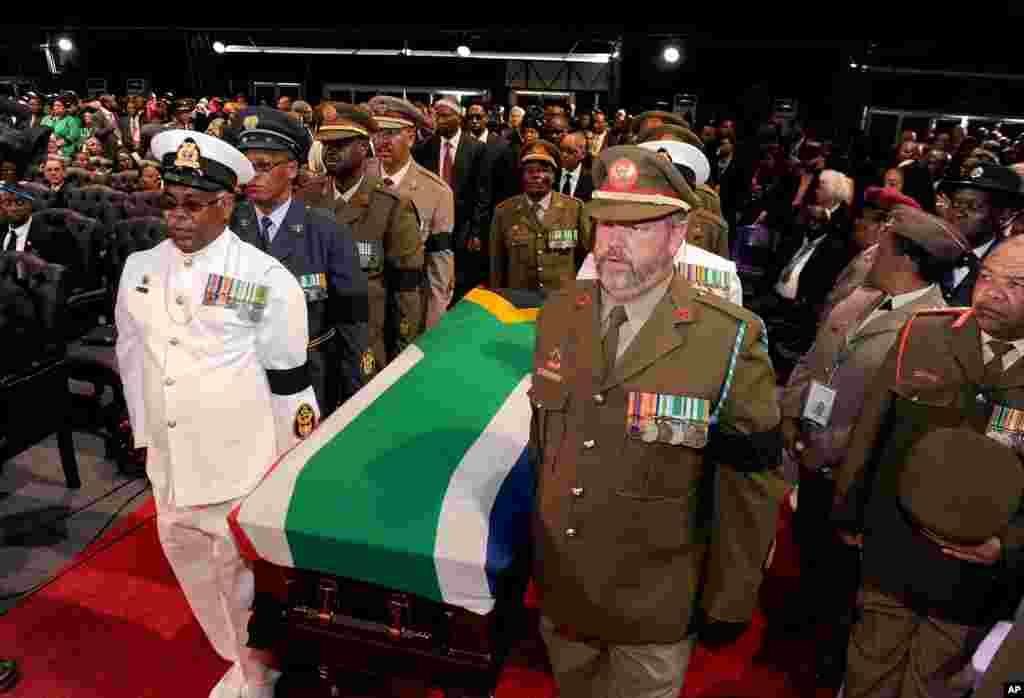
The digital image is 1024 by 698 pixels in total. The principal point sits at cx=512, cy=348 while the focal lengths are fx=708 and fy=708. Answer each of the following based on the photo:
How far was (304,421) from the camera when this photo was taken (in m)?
2.22

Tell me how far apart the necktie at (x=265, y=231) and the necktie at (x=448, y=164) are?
13.4ft

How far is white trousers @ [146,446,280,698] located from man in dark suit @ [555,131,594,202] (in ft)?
15.0

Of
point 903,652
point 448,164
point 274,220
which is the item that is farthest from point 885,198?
point 448,164

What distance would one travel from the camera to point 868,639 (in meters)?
1.89

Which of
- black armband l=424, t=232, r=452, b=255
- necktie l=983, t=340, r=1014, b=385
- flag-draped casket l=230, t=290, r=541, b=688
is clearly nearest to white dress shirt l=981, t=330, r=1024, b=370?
necktie l=983, t=340, r=1014, b=385

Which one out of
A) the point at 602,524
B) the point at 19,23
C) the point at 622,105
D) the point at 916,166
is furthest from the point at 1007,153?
the point at 19,23

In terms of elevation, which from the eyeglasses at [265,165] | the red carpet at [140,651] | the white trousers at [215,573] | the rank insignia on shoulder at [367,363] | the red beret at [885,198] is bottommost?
the red carpet at [140,651]

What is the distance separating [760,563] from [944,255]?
1330 mm

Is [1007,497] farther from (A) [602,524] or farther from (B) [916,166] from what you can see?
(B) [916,166]

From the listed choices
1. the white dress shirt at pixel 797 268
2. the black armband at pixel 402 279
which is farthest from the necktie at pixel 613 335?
the white dress shirt at pixel 797 268

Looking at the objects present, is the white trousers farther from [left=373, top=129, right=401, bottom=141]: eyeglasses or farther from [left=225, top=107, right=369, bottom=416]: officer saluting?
[left=373, top=129, right=401, bottom=141]: eyeglasses

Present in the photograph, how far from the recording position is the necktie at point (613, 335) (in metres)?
1.57

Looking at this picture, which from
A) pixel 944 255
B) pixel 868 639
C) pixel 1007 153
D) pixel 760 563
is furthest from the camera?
pixel 1007 153

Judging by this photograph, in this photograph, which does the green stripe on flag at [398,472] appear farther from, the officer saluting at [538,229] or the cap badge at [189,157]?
the officer saluting at [538,229]
